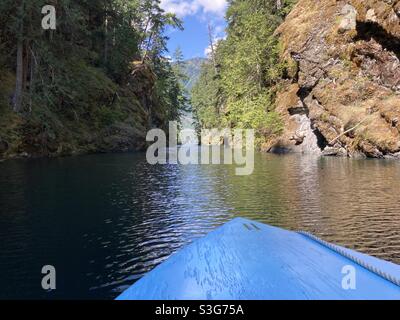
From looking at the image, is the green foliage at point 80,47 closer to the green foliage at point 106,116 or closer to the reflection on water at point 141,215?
the green foliage at point 106,116

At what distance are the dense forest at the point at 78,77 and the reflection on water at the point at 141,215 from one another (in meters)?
14.4

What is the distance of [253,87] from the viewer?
55.3 metres

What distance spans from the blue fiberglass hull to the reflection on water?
7.15 feet

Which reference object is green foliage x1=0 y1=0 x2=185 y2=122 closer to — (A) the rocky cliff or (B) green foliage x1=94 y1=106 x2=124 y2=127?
(B) green foliage x1=94 y1=106 x2=124 y2=127

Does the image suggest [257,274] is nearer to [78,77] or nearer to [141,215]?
[141,215]

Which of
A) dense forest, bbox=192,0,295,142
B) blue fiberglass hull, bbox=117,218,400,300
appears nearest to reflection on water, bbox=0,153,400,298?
blue fiberglass hull, bbox=117,218,400,300

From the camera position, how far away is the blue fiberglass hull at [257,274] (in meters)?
5.11

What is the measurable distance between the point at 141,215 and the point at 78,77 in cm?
3650

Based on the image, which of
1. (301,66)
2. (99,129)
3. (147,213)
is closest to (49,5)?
(99,129)

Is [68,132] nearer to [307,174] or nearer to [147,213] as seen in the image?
[307,174]

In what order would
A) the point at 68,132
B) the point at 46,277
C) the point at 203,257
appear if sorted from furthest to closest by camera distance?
the point at 68,132 < the point at 46,277 < the point at 203,257

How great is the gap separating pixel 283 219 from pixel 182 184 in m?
9.15

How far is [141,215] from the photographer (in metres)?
14.1

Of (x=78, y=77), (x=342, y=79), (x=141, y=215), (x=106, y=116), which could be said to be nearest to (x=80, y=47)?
(x=78, y=77)
